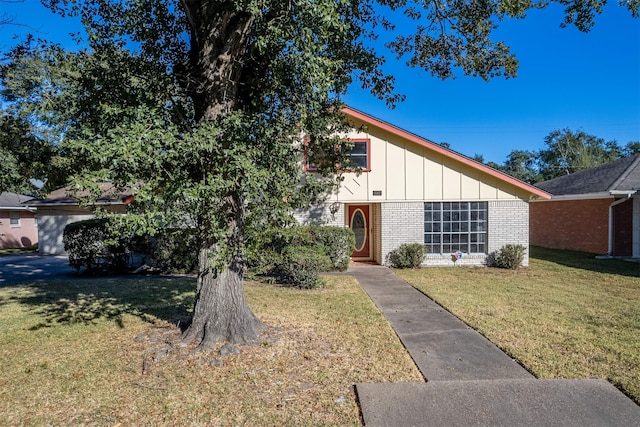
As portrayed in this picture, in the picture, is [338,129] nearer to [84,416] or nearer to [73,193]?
[73,193]

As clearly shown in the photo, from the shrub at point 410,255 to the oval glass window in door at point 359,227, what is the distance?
6.36 ft

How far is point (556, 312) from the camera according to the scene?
6836 millimetres

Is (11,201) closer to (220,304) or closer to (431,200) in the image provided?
(431,200)

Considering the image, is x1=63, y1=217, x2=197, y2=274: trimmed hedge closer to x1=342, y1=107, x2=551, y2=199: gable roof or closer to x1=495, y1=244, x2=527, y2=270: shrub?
x1=342, y1=107, x2=551, y2=199: gable roof

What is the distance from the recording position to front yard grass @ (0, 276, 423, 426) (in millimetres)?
3475

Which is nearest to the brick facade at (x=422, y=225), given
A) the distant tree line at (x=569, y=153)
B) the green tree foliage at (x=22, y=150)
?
the green tree foliage at (x=22, y=150)

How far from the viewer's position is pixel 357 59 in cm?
616

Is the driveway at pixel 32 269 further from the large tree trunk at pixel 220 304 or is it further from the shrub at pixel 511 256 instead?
the shrub at pixel 511 256

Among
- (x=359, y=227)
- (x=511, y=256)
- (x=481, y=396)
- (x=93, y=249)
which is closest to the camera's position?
(x=481, y=396)

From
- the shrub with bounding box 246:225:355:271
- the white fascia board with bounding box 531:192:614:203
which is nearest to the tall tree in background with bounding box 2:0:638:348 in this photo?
the shrub with bounding box 246:225:355:271

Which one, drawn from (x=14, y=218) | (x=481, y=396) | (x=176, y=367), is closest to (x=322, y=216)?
(x=176, y=367)

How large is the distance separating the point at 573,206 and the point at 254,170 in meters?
17.9

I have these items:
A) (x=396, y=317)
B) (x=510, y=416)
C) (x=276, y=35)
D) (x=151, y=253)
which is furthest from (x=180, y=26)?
(x=151, y=253)

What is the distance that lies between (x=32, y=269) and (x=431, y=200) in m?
13.9
